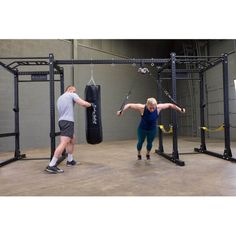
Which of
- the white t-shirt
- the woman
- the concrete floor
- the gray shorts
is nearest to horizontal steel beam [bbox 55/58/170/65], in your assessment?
the woman

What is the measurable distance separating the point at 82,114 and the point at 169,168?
5551mm

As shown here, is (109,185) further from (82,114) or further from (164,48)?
(164,48)

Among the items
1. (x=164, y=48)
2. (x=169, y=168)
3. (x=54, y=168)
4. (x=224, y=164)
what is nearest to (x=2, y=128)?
(x=54, y=168)

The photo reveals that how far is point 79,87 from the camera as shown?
30.9ft

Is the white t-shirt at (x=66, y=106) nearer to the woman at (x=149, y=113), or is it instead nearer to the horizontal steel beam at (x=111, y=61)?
the horizontal steel beam at (x=111, y=61)

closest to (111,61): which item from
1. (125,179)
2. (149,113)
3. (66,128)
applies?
(149,113)

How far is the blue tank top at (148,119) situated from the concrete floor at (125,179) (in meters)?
0.70

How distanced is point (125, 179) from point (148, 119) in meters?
1.56

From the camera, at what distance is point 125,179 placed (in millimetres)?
3715

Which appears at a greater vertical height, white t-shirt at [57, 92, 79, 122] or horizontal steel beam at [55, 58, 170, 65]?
horizontal steel beam at [55, 58, 170, 65]

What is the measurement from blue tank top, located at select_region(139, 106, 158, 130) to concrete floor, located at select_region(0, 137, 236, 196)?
27.6 inches

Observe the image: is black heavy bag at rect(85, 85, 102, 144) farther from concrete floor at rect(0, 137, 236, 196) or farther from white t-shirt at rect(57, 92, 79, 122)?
concrete floor at rect(0, 137, 236, 196)

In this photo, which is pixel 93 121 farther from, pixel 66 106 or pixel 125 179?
pixel 125 179

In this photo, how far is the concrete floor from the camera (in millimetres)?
3072
